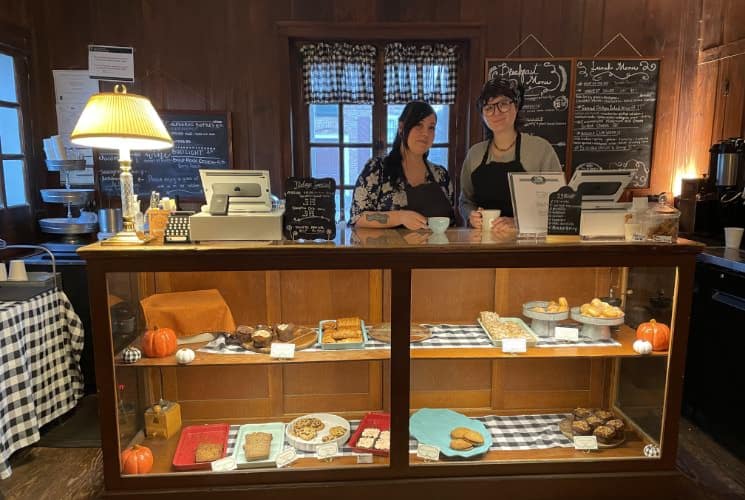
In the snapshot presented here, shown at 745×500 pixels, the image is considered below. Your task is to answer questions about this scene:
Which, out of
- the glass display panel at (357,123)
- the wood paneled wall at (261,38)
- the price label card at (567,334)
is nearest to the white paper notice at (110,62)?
the wood paneled wall at (261,38)

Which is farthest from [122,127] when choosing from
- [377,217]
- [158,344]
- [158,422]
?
[158,422]

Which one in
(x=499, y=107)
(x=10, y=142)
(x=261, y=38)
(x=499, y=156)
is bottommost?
(x=499, y=156)

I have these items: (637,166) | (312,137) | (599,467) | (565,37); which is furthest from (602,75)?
(599,467)

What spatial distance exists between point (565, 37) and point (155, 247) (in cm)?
332

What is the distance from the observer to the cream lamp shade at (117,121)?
6.03 ft

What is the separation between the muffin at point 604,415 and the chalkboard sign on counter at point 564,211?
0.83 metres

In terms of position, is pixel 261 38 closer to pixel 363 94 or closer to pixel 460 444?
pixel 363 94

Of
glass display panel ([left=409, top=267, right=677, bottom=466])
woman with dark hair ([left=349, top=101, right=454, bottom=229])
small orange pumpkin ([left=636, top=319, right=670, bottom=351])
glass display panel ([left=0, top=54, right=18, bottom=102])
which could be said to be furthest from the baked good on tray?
glass display panel ([left=0, top=54, right=18, bottom=102])

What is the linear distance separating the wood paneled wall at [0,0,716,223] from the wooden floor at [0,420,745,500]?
2063mm

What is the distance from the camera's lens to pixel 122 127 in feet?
6.06

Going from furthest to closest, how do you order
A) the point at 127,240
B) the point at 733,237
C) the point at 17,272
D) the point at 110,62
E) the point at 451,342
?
the point at 110,62, the point at 733,237, the point at 17,272, the point at 451,342, the point at 127,240

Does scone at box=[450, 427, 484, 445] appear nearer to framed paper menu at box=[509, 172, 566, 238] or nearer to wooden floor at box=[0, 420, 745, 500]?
wooden floor at box=[0, 420, 745, 500]

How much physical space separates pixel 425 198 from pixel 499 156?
1.47 ft

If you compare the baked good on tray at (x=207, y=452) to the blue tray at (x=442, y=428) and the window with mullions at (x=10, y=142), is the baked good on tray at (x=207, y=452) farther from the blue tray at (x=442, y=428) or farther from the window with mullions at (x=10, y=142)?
the window with mullions at (x=10, y=142)
